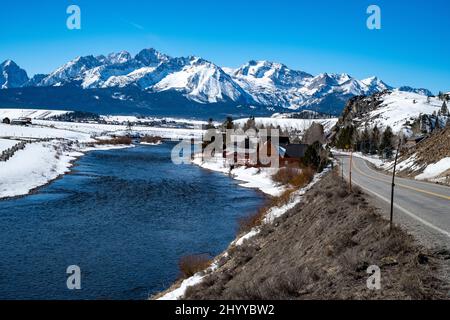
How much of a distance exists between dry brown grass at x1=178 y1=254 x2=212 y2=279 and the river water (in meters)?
0.58

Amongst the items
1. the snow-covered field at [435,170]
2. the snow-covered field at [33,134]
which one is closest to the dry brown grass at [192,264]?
the snow-covered field at [435,170]

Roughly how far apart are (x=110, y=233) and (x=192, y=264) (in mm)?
10102

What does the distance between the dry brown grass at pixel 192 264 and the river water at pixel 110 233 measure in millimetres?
583

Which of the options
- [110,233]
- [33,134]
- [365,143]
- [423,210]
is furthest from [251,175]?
[33,134]

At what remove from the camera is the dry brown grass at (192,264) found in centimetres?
2119

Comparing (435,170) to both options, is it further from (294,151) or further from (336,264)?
(294,151)

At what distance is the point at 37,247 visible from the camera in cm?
A: 2659

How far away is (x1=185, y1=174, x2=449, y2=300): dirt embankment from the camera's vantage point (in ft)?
29.7

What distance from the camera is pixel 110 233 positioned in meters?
30.5

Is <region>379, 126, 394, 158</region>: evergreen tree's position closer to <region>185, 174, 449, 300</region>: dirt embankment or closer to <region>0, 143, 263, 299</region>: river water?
<region>0, 143, 263, 299</region>: river water
